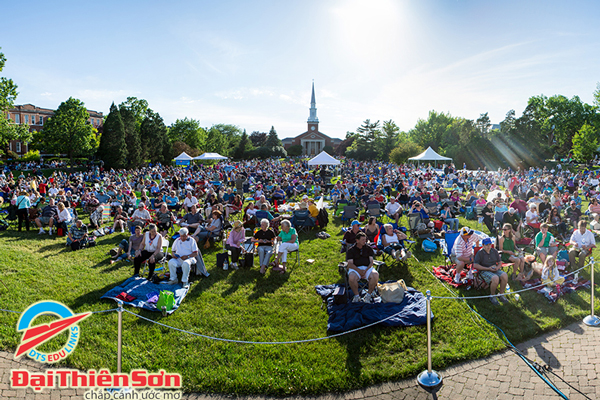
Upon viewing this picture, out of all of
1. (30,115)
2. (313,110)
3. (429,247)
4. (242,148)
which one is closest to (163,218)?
(429,247)

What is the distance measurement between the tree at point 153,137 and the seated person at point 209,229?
44053 mm

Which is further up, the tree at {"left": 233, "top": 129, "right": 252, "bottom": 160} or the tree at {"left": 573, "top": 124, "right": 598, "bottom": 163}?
the tree at {"left": 233, "top": 129, "right": 252, "bottom": 160}

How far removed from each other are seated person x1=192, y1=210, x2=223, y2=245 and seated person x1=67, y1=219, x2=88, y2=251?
3321mm

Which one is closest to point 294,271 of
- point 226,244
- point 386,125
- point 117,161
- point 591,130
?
point 226,244

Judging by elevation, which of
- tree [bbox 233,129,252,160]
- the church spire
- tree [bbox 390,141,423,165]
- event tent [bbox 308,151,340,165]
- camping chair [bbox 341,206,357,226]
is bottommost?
camping chair [bbox 341,206,357,226]

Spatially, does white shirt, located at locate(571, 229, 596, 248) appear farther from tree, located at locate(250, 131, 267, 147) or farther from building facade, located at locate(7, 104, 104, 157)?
tree, located at locate(250, 131, 267, 147)

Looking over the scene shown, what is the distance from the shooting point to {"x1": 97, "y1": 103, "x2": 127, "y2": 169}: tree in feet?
138

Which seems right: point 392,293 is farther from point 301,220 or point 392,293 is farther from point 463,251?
point 301,220

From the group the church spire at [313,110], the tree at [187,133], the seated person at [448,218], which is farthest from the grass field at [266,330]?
the church spire at [313,110]

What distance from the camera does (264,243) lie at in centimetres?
830

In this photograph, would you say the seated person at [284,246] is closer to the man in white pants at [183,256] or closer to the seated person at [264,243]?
the seated person at [264,243]

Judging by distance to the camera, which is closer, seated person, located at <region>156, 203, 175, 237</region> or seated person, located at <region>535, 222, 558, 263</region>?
seated person, located at <region>535, 222, 558, 263</region>

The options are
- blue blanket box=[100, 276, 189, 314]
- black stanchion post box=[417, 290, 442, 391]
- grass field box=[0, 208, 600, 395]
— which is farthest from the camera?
blue blanket box=[100, 276, 189, 314]

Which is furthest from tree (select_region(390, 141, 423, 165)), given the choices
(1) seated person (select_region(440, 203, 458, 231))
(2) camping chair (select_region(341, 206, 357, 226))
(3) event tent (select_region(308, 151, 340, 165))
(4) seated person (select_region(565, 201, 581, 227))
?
(2) camping chair (select_region(341, 206, 357, 226))
